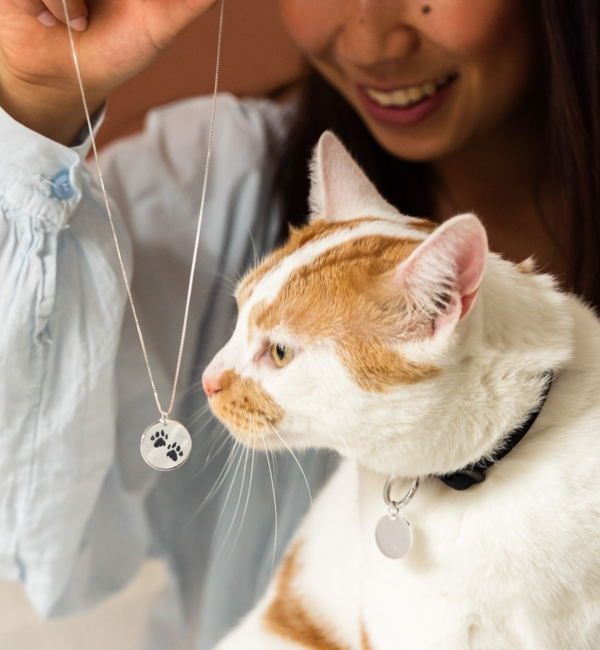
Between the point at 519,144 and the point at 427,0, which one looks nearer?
the point at 427,0

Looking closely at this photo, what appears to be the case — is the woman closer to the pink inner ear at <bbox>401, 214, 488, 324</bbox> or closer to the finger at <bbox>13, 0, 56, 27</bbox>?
the finger at <bbox>13, 0, 56, 27</bbox>

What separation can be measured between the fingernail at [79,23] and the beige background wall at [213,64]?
29cm

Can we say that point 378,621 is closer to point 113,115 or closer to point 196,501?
point 196,501

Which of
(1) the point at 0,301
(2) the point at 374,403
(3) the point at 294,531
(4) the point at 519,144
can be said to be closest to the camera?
(2) the point at 374,403

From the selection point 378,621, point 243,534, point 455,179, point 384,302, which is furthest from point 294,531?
point 455,179

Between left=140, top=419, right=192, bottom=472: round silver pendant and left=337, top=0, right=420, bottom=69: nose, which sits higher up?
left=337, top=0, right=420, bottom=69: nose

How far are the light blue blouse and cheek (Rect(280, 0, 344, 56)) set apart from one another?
22 centimetres

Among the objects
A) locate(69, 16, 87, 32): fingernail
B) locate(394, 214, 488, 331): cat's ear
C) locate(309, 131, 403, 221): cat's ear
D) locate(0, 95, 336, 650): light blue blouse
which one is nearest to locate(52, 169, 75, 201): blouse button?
locate(0, 95, 336, 650): light blue blouse

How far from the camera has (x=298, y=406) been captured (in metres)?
0.47

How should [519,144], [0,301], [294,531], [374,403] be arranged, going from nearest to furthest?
1. [374,403]
2. [0,301]
3. [294,531]
4. [519,144]

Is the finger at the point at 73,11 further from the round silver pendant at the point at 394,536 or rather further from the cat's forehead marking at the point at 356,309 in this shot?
the round silver pendant at the point at 394,536

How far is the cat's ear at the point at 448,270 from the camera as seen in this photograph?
38 centimetres

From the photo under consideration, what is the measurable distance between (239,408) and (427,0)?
1.55ft

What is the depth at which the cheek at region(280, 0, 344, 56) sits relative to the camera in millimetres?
693
